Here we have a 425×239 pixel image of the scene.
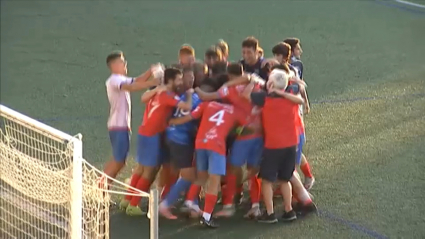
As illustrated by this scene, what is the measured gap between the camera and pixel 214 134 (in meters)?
7.53

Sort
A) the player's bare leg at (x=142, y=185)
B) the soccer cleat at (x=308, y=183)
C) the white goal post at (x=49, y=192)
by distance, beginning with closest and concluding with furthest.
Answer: the white goal post at (x=49, y=192) → the player's bare leg at (x=142, y=185) → the soccer cleat at (x=308, y=183)

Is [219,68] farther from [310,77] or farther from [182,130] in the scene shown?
[310,77]

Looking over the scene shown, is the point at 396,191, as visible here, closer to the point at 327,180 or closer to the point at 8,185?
the point at 327,180

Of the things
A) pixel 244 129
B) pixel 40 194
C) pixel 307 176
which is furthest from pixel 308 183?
pixel 40 194

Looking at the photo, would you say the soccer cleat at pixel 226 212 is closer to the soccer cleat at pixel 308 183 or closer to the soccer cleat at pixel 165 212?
the soccer cleat at pixel 165 212

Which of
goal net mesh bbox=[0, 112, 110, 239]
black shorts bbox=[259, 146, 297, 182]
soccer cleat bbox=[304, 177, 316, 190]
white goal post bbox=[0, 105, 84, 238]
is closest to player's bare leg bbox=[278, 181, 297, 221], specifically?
black shorts bbox=[259, 146, 297, 182]

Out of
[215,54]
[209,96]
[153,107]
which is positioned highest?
[215,54]

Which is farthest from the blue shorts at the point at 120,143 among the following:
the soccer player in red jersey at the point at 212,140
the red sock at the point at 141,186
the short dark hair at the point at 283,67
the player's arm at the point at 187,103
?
the short dark hair at the point at 283,67

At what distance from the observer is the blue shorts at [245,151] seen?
770cm

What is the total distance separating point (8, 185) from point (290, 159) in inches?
111

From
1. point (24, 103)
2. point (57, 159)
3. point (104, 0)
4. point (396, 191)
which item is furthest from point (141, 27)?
point (396, 191)

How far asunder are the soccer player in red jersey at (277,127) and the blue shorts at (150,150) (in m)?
1.00

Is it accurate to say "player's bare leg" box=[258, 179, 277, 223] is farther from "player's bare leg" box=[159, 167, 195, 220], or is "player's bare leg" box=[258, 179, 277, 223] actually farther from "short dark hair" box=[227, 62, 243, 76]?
"short dark hair" box=[227, 62, 243, 76]

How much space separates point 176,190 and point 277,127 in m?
1.18
